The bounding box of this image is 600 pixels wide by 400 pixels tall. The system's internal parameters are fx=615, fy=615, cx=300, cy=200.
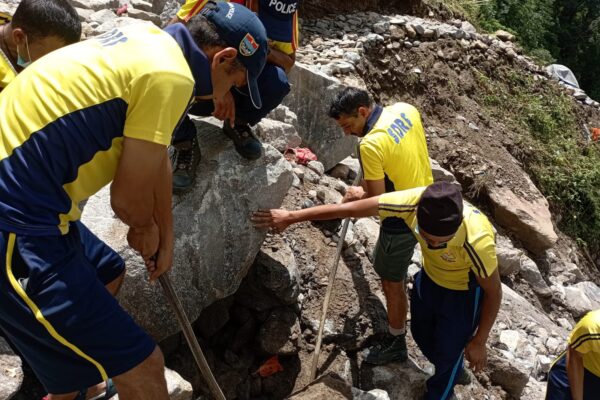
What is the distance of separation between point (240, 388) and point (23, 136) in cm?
254

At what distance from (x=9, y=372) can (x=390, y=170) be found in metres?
2.65

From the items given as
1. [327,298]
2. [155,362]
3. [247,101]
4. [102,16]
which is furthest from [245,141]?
[102,16]

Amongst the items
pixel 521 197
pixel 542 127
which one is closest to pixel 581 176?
pixel 542 127

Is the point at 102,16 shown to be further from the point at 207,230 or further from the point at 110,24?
the point at 207,230

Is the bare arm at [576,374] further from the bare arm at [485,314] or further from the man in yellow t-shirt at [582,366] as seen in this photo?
the bare arm at [485,314]

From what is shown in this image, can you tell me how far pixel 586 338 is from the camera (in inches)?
141

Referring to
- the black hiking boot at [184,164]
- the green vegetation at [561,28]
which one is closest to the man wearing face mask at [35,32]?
the black hiking boot at [184,164]

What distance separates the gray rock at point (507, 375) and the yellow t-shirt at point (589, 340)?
130cm

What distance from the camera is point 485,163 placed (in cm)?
846

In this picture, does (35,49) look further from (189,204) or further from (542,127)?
(542,127)

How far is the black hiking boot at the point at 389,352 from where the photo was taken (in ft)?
14.4

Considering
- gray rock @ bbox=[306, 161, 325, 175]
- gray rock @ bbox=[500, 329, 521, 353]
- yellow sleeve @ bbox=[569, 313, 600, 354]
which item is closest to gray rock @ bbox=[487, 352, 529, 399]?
gray rock @ bbox=[500, 329, 521, 353]

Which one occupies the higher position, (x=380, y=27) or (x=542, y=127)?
(x=380, y=27)

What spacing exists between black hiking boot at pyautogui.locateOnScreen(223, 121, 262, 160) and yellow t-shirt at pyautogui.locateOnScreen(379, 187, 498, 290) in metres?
0.86
